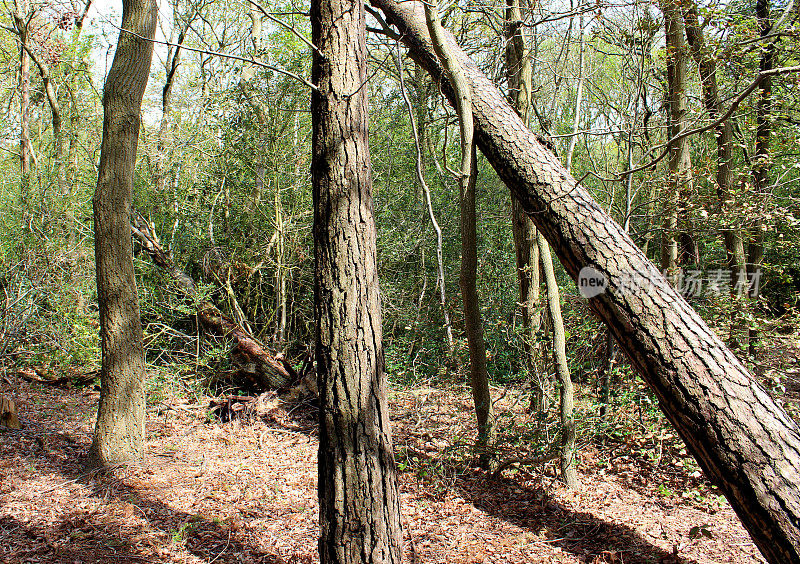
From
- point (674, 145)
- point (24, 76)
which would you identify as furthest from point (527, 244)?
point (24, 76)

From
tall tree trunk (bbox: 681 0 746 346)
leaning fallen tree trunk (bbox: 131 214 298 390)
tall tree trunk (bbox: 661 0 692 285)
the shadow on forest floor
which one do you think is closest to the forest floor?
the shadow on forest floor

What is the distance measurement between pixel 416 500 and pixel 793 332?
392 centimetres

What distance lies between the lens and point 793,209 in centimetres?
507

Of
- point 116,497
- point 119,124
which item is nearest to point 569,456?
point 116,497

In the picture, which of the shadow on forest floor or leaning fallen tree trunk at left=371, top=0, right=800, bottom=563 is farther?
the shadow on forest floor

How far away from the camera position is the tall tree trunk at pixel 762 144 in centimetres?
486

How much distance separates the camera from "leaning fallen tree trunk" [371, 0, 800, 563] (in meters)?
2.54

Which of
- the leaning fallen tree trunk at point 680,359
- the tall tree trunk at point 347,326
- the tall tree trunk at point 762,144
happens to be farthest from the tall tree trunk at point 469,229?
the tall tree trunk at point 762,144

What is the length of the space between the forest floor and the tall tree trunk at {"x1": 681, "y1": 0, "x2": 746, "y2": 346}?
1.74 meters

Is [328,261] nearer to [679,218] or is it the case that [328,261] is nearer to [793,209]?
[679,218]

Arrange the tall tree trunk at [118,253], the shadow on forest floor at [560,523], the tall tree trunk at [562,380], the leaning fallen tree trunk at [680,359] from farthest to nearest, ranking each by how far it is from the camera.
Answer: the tall tree trunk at [118,253] → the tall tree trunk at [562,380] → the shadow on forest floor at [560,523] → the leaning fallen tree trunk at [680,359]

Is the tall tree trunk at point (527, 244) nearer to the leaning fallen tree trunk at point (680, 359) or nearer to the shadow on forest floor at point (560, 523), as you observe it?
the shadow on forest floor at point (560, 523)

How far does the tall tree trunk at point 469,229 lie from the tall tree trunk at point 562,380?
0.64m

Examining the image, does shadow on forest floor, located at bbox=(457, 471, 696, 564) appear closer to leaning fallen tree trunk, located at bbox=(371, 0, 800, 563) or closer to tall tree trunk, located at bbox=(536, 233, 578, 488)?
tall tree trunk, located at bbox=(536, 233, 578, 488)
